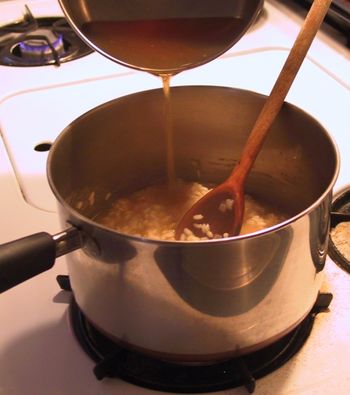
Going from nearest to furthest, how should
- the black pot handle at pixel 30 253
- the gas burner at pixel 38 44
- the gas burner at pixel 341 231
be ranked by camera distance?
the black pot handle at pixel 30 253, the gas burner at pixel 341 231, the gas burner at pixel 38 44

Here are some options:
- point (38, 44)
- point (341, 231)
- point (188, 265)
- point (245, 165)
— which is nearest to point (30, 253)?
point (188, 265)

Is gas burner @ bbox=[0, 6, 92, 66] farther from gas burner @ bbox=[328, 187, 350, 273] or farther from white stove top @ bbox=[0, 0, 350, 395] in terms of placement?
gas burner @ bbox=[328, 187, 350, 273]

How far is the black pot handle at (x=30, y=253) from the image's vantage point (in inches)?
16.7

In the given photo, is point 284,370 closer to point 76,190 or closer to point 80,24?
point 76,190

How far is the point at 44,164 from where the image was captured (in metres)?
0.80

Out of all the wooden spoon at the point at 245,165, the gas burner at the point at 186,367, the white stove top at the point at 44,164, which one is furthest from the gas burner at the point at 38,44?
the gas burner at the point at 186,367

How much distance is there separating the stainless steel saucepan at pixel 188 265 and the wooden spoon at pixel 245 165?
3 cm

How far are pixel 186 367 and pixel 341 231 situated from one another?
0.28 meters

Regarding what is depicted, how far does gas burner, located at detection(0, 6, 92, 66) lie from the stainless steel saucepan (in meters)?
0.44

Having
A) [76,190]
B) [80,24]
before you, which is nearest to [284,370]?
[76,190]

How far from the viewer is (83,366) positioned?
0.54 m

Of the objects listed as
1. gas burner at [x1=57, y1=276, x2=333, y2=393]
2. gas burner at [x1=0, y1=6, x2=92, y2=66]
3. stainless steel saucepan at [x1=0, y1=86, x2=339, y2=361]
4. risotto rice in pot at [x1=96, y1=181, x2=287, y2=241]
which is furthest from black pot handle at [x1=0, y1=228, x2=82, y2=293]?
gas burner at [x1=0, y1=6, x2=92, y2=66]

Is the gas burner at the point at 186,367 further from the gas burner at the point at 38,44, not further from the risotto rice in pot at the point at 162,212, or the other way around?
the gas burner at the point at 38,44

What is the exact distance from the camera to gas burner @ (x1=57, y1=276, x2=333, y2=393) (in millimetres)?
517
